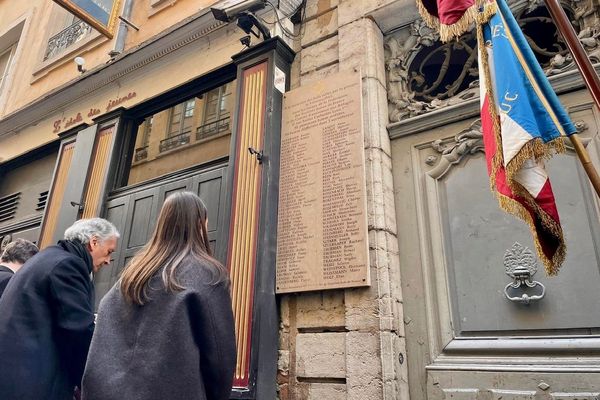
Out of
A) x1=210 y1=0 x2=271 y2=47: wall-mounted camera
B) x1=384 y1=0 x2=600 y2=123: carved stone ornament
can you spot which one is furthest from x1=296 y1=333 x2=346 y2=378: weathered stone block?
x1=210 y1=0 x2=271 y2=47: wall-mounted camera

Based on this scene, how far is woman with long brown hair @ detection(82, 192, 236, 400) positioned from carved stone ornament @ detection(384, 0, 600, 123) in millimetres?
3045

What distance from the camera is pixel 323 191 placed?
3857mm

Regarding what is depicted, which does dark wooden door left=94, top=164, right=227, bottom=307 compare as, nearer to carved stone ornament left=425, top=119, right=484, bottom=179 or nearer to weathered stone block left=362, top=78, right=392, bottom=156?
weathered stone block left=362, top=78, right=392, bottom=156

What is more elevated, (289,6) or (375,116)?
(289,6)

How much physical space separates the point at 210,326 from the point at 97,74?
20.6 ft

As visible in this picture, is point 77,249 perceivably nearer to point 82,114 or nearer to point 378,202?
point 378,202

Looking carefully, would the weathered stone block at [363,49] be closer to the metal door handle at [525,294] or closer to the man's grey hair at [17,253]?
the metal door handle at [525,294]

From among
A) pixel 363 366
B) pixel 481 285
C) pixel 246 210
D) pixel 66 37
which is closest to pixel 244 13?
pixel 246 210

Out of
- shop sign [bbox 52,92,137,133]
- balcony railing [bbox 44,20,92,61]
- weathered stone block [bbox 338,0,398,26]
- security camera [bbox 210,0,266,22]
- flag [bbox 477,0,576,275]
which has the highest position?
balcony railing [bbox 44,20,92,61]

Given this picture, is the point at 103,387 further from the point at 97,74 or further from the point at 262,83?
the point at 97,74

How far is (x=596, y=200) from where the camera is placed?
3006 mm

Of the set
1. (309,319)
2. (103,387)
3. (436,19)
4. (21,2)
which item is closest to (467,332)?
(309,319)

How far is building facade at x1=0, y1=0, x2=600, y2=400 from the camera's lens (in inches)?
119

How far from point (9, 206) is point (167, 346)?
7.66 metres
